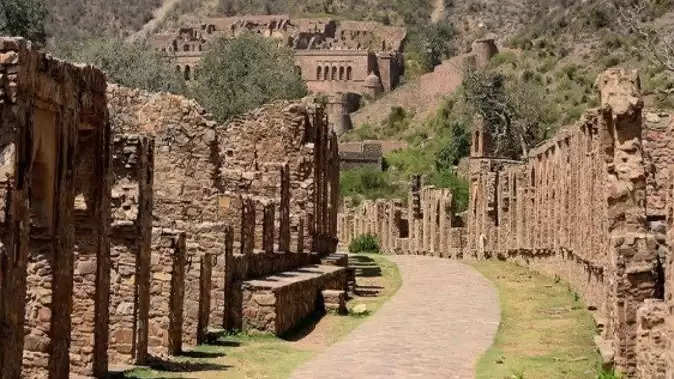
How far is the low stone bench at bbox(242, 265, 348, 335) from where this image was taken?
22.2 metres

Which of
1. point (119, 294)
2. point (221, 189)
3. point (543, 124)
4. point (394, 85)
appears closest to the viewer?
point (119, 294)

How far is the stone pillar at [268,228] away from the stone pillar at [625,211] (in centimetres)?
783

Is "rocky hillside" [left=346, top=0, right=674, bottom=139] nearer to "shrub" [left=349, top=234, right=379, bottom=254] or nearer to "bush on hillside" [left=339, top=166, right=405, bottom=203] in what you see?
"bush on hillside" [left=339, top=166, right=405, bottom=203]

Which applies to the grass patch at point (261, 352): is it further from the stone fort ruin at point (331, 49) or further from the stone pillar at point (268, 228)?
the stone fort ruin at point (331, 49)

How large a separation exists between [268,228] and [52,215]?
42.7 ft

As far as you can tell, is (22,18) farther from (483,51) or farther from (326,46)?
(326,46)

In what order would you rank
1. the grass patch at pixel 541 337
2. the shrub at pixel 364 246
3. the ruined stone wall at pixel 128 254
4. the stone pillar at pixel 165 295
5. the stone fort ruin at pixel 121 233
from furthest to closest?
the shrub at pixel 364 246 → the stone pillar at pixel 165 295 → the grass patch at pixel 541 337 → the ruined stone wall at pixel 128 254 → the stone fort ruin at pixel 121 233

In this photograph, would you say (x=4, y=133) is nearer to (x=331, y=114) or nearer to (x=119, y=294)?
(x=119, y=294)

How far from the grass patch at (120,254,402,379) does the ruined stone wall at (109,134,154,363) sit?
1.56ft

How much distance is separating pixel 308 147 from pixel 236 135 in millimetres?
1655

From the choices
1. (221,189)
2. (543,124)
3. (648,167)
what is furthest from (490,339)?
(543,124)

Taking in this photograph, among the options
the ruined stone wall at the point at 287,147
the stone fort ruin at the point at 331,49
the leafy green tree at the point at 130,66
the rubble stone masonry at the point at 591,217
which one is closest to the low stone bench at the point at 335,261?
the ruined stone wall at the point at 287,147

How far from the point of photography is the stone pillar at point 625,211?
687 inches

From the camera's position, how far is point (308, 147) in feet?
110
